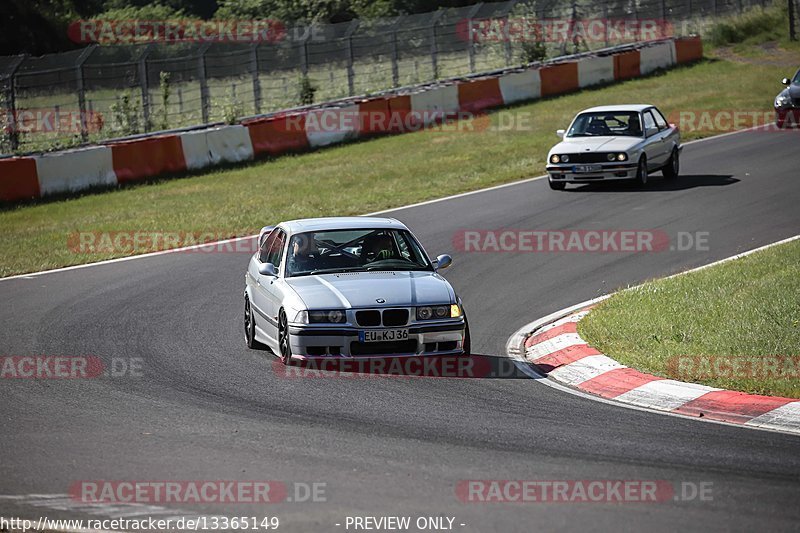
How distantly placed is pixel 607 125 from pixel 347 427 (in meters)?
14.6

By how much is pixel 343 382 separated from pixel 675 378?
2.70m

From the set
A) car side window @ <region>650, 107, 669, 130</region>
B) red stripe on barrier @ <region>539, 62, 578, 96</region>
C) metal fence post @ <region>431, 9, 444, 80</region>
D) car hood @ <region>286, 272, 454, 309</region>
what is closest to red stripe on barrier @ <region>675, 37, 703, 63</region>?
red stripe on barrier @ <region>539, 62, 578, 96</region>

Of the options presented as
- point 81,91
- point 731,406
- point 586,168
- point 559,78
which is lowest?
point 731,406

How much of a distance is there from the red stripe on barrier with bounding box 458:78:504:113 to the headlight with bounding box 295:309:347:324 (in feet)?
71.6

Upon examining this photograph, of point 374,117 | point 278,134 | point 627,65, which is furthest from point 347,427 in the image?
point 627,65

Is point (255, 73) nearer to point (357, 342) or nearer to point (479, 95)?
point (479, 95)

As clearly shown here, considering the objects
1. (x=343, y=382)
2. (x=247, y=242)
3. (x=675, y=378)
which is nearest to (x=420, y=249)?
(x=343, y=382)

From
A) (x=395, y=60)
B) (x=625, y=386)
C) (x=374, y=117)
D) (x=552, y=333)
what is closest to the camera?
(x=625, y=386)

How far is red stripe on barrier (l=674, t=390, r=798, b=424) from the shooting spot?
318 inches

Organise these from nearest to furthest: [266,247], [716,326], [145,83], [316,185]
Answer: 1. [716,326]
2. [266,247]
3. [316,185]
4. [145,83]

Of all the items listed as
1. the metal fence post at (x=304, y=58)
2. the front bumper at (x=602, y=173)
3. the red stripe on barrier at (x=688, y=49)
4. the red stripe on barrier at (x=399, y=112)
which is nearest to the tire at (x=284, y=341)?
the front bumper at (x=602, y=173)

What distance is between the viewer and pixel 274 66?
3069cm

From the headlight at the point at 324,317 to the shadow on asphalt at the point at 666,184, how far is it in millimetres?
11968

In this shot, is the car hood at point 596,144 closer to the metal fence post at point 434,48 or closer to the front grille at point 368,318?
the front grille at point 368,318
